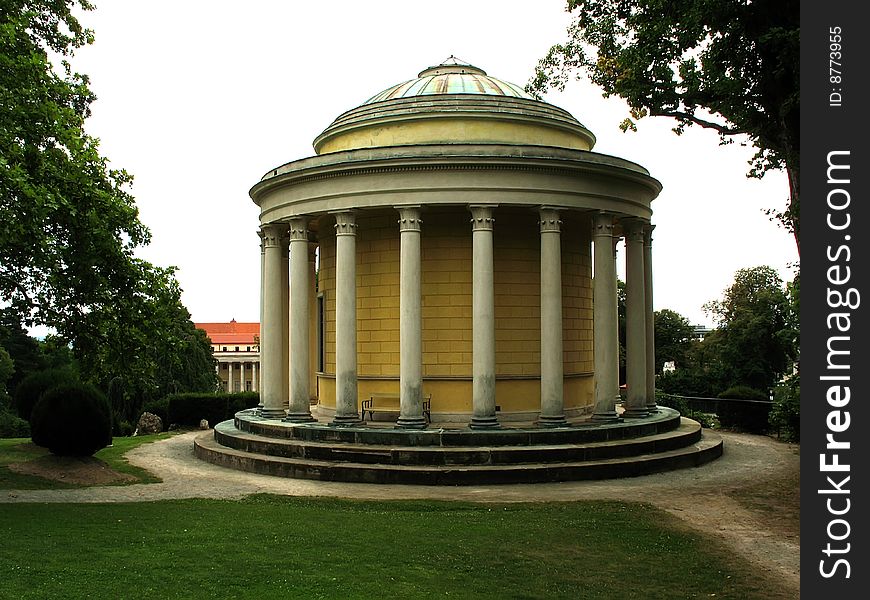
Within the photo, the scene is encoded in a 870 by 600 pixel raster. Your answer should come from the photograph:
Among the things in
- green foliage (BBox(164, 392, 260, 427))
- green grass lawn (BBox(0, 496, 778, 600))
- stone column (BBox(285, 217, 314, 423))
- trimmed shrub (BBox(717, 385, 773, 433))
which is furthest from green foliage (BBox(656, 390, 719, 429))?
green foliage (BBox(164, 392, 260, 427))

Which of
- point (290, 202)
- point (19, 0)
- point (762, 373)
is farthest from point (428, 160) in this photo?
point (762, 373)

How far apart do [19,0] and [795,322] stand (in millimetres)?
18694

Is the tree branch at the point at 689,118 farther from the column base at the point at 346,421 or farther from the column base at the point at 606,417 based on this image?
the column base at the point at 346,421

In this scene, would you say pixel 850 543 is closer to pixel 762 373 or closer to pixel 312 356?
pixel 312 356

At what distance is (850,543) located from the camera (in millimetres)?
8922

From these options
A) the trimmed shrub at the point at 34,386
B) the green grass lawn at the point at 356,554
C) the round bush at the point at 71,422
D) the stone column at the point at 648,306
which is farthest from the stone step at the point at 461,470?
the trimmed shrub at the point at 34,386

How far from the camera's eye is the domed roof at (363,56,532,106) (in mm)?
27312

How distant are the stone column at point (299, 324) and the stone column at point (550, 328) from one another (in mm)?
7217

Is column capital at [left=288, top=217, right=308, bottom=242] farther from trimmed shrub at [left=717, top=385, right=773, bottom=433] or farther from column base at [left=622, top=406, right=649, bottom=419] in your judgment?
trimmed shrub at [left=717, top=385, right=773, bottom=433]

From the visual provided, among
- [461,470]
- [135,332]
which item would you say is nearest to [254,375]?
[461,470]

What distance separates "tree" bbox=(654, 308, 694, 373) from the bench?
52.4 meters

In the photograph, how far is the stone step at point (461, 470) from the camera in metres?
19.8

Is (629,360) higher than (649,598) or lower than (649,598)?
higher

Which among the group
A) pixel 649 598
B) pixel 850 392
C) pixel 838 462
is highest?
pixel 850 392
